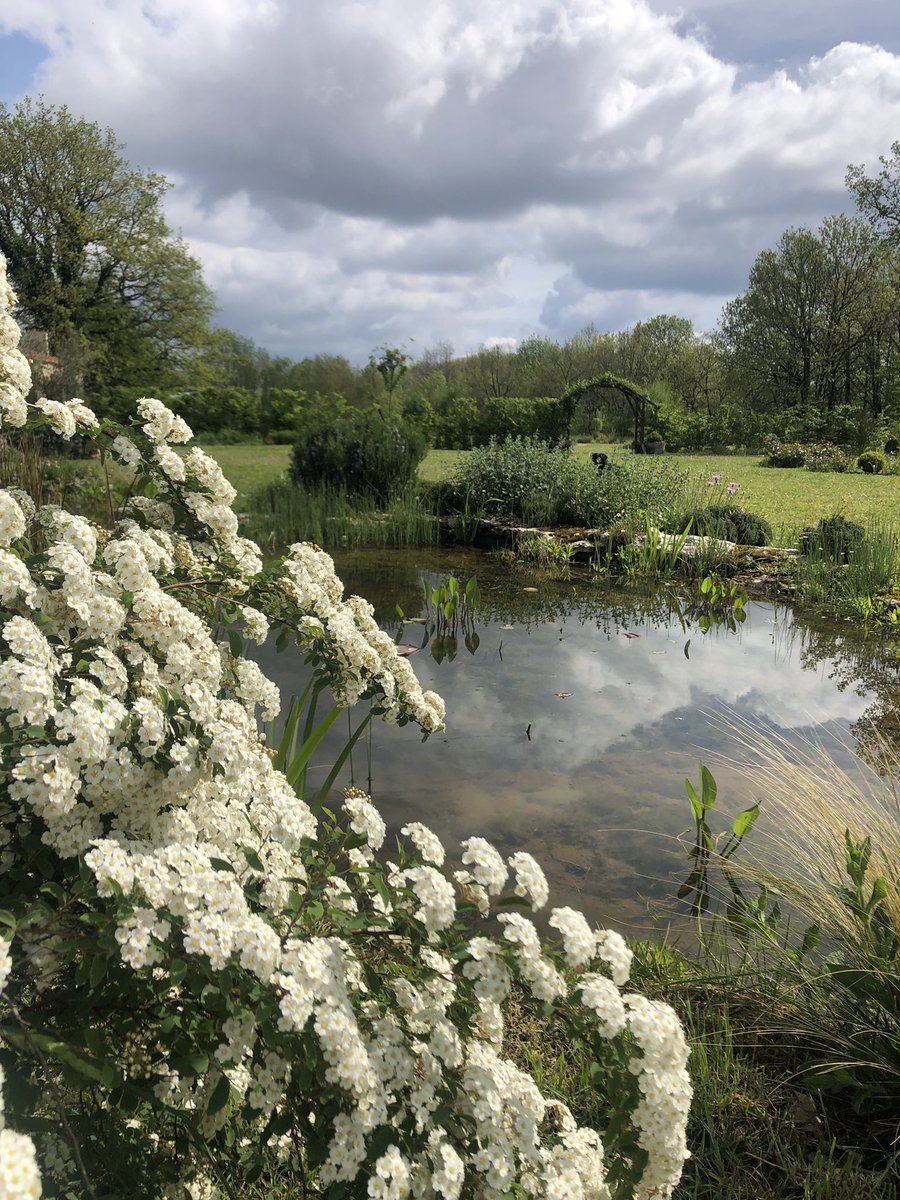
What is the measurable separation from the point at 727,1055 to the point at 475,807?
1.85 metres

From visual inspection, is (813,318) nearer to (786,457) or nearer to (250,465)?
(786,457)

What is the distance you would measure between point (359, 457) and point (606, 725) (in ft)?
28.1

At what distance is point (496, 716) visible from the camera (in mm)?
5195

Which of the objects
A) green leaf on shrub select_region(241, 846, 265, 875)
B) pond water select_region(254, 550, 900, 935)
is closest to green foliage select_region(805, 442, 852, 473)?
pond water select_region(254, 550, 900, 935)

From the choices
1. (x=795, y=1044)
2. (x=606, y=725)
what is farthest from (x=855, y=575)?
(x=795, y=1044)

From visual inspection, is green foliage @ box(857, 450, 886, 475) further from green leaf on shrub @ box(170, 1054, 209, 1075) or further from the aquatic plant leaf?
green leaf on shrub @ box(170, 1054, 209, 1075)

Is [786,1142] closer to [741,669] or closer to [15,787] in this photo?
[15,787]

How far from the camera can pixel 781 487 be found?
1795cm

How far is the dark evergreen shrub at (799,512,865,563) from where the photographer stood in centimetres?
895

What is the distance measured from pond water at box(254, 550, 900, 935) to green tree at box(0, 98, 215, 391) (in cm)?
2425

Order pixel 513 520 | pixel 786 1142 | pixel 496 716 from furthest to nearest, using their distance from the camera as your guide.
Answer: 1. pixel 513 520
2. pixel 496 716
3. pixel 786 1142

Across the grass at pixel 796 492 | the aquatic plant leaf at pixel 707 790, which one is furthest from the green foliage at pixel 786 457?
the aquatic plant leaf at pixel 707 790

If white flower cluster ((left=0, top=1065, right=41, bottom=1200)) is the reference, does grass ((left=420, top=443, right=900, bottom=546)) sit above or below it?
below

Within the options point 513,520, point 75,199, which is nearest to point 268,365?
point 75,199
